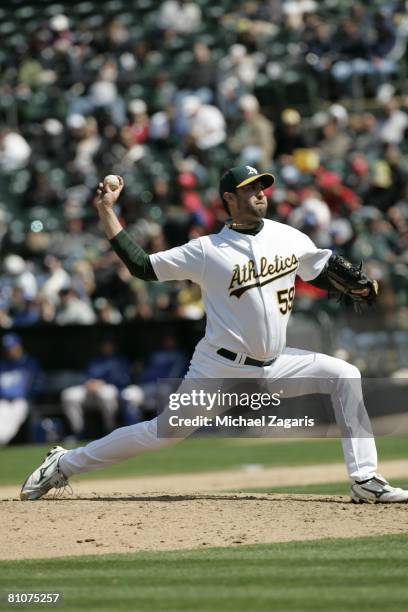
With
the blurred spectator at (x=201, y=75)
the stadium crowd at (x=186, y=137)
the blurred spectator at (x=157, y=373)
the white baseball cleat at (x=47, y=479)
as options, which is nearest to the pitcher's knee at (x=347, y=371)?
the white baseball cleat at (x=47, y=479)

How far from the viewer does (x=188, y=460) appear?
14.0 m

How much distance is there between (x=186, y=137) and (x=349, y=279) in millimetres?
11080

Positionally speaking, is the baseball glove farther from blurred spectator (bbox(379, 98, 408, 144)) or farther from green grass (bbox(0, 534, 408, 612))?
blurred spectator (bbox(379, 98, 408, 144))

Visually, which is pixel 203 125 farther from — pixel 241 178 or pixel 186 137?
pixel 241 178

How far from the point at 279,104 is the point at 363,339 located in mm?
5362

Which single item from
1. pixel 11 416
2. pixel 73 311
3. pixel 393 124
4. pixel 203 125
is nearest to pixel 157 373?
pixel 73 311

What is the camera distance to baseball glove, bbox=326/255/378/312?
751 cm

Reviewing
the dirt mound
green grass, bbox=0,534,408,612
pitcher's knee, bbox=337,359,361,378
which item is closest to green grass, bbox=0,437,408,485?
the dirt mound

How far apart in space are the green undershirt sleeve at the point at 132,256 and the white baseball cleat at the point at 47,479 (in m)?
1.33

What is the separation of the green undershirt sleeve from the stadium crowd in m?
8.11

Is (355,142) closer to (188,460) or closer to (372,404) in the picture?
(372,404)

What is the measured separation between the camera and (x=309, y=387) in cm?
740

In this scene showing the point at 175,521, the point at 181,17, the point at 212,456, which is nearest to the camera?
the point at 175,521

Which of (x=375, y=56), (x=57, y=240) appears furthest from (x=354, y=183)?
(x=57, y=240)
